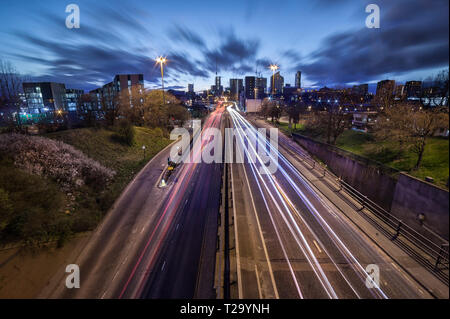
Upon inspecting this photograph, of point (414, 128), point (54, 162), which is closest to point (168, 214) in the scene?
point (54, 162)

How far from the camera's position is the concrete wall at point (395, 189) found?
21.6ft

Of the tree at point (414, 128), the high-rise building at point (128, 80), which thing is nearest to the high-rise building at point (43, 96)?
the high-rise building at point (128, 80)

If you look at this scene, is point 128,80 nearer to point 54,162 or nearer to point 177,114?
point 177,114

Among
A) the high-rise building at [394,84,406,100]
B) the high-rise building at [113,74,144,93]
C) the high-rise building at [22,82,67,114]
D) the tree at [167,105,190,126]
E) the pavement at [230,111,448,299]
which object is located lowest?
the pavement at [230,111,448,299]

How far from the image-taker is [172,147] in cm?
3134

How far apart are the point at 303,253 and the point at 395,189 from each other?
839cm

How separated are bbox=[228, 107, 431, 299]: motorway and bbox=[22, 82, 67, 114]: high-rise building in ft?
322

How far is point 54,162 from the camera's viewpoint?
1591cm

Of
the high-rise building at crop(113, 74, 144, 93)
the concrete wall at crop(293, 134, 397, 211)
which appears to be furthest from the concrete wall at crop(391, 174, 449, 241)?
the high-rise building at crop(113, 74, 144, 93)

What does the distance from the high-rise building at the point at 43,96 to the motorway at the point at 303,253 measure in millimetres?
98276

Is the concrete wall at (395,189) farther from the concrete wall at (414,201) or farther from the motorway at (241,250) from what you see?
the motorway at (241,250)

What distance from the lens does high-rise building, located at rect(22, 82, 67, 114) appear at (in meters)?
75.1

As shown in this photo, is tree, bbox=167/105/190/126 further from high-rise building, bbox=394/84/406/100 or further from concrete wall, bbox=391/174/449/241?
high-rise building, bbox=394/84/406/100
